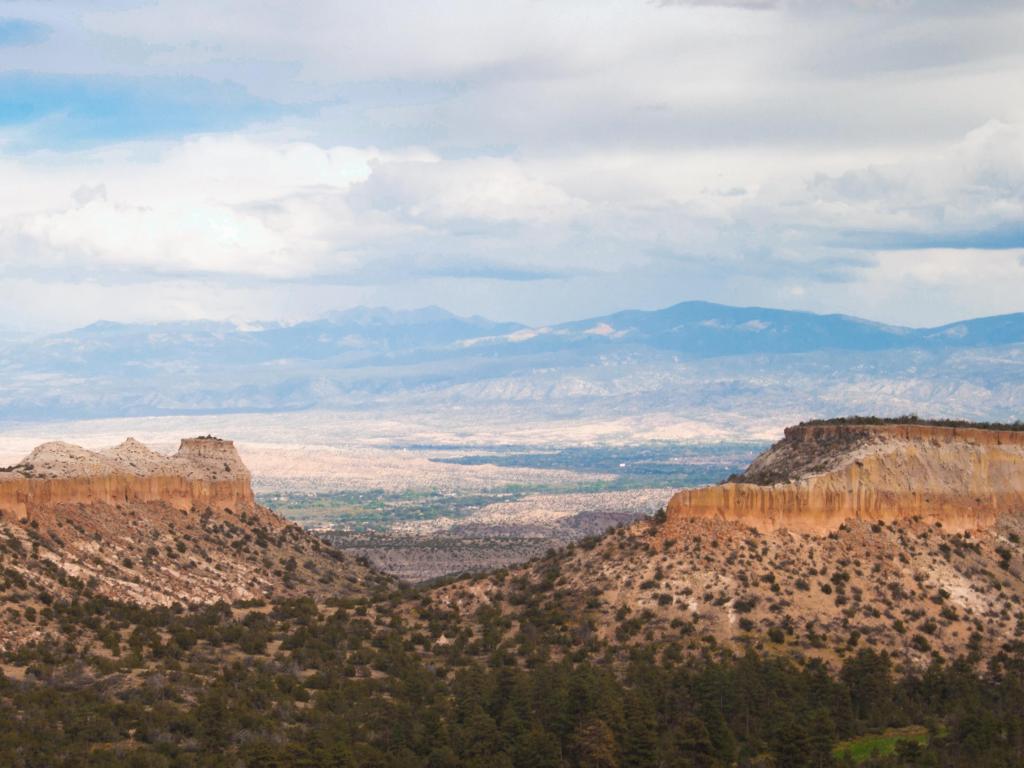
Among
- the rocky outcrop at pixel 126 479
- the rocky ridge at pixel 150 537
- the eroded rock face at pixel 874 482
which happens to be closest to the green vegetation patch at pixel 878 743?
the eroded rock face at pixel 874 482

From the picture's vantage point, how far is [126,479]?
85250 mm

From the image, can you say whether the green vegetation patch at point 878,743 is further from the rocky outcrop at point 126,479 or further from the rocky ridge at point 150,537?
the rocky outcrop at point 126,479

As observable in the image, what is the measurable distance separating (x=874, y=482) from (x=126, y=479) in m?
36.0

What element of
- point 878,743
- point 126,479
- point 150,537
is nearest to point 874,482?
point 878,743

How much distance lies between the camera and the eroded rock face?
233ft

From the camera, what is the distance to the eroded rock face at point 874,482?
2793 inches

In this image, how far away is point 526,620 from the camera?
230 ft

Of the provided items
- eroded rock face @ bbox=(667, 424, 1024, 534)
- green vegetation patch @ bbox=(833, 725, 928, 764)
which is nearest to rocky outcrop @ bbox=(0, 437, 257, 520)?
eroded rock face @ bbox=(667, 424, 1024, 534)

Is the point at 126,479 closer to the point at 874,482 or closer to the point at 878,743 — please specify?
the point at 874,482

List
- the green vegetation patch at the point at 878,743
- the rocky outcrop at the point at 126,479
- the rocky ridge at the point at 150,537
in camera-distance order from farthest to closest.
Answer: the rocky outcrop at the point at 126,479, the rocky ridge at the point at 150,537, the green vegetation patch at the point at 878,743

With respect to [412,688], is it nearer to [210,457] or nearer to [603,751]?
[603,751]

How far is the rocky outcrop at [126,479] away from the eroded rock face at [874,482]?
28291 mm

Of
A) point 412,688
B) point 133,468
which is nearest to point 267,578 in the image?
point 133,468

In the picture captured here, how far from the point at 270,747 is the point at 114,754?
4616mm
